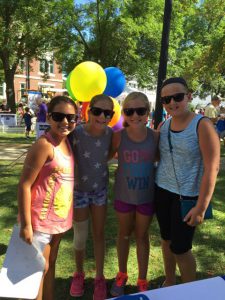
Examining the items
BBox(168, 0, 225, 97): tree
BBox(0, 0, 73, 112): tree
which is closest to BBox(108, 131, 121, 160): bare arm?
BBox(168, 0, 225, 97): tree

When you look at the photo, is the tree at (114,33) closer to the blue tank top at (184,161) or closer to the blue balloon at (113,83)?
the blue balloon at (113,83)

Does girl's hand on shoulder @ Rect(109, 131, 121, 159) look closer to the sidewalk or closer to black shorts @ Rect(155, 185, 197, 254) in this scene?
black shorts @ Rect(155, 185, 197, 254)

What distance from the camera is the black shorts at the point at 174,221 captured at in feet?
8.08

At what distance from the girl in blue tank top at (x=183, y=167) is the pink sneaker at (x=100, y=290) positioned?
726 mm

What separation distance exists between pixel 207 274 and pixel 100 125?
1.90m

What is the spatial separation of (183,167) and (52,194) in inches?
36.9

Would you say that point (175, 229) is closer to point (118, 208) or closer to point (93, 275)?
point (118, 208)

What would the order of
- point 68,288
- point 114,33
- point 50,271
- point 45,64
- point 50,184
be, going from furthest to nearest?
point 45,64 < point 114,33 < point 68,288 < point 50,271 < point 50,184

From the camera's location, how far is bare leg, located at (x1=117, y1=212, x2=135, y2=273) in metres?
2.78

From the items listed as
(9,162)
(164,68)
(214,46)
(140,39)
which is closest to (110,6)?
(140,39)

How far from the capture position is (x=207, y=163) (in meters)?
2.24

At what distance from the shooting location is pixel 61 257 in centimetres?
358

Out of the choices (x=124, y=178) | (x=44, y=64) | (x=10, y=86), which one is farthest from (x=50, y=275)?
(x=44, y=64)

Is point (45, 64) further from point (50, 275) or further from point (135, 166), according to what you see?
point (50, 275)
